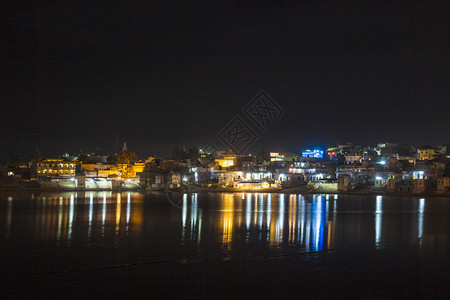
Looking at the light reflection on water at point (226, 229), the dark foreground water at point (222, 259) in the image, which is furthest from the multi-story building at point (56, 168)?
the dark foreground water at point (222, 259)

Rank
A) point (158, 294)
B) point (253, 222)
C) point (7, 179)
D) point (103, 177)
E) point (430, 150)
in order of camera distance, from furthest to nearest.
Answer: point (430, 150), point (103, 177), point (7, 179), point (253, 222), point (158, 294)

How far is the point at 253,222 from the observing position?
766 inches

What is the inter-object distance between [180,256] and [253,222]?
830 centimetres

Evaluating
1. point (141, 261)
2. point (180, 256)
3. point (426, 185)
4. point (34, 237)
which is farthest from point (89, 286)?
point (426, 185)

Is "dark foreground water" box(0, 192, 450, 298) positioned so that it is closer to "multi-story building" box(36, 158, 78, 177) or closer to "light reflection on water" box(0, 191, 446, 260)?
"light reflection on water" box(0, 191, 446, 260)

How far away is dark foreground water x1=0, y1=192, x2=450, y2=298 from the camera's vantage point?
8.66m

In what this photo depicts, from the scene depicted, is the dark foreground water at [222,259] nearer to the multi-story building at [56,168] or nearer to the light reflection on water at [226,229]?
the light reflection on water at [226,229]

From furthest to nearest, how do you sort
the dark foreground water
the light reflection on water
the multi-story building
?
the multi-story building
the light reflection on water
the dark foreground water

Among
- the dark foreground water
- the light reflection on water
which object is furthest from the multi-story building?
the dark foreground water

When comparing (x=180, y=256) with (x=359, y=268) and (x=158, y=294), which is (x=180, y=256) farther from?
(x=359, y=268)

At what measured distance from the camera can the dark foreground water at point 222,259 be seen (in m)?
8.66

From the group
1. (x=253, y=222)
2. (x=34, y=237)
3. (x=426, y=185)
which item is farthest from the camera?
(x=426, y=185)

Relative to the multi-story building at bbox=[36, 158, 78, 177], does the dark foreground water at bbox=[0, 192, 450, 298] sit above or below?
below

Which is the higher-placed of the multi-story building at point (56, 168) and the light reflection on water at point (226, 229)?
the multi-story building at point (56, 168)
